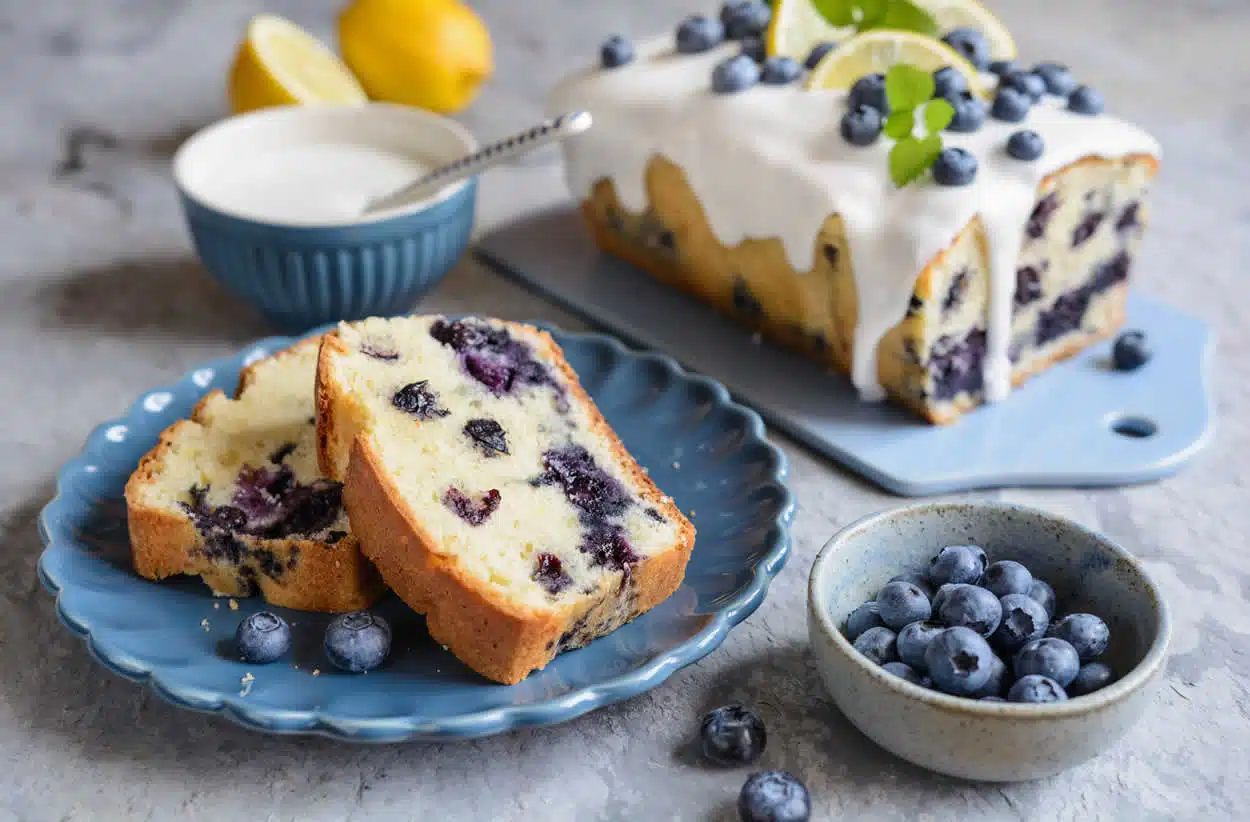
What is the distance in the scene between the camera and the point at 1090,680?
2.08 meters

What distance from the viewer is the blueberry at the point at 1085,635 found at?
2137 mm

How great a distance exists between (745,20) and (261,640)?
2.17 metres

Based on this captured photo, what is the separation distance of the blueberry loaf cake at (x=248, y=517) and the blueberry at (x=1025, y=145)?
1646 millimetres

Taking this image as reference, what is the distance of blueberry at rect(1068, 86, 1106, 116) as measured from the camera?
3242 millimetres

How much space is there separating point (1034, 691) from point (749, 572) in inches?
22.6

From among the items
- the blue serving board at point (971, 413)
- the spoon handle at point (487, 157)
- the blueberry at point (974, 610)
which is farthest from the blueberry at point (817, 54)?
the blueberry at point (974, 610)

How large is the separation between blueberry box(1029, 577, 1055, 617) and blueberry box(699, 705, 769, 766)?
0.51 m

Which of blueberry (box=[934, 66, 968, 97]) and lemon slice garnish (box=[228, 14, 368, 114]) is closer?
blueberry (box=[934, 66, 968, 97])

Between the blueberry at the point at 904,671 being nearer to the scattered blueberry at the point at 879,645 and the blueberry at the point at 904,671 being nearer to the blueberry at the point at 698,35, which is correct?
the scattered blueberry at the point at 879,645

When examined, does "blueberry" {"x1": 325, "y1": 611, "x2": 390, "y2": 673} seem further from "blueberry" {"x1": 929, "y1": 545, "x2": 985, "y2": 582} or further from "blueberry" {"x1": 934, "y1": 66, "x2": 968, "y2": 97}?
"blueberry" {"x1": 934, "y1": 66, "x2": 968, "y2": 97}

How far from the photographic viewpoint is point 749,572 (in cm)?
242

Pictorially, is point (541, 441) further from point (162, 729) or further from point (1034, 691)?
point (1034, 691)

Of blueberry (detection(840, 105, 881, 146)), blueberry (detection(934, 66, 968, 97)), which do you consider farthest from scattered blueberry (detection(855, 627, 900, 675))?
blueberry (detection(934, 66, 968, 97))

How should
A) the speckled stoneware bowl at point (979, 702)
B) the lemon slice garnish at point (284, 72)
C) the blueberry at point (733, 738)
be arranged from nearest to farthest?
the speckled stoneware bowl at point (979, 702) < the blueberry at point (733, 738) < the lemon slice garnish at point (284, 72)
